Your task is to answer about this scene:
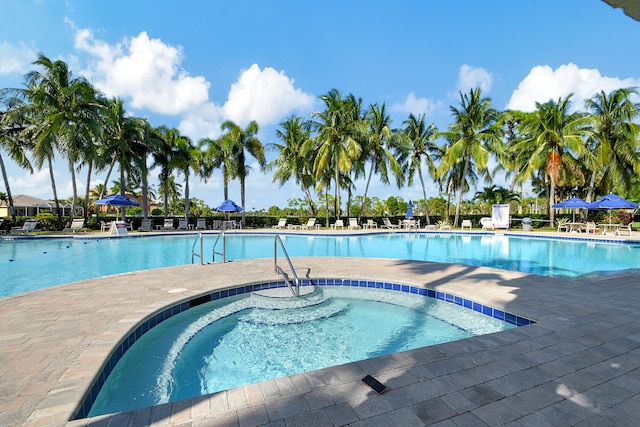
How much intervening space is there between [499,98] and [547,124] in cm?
346

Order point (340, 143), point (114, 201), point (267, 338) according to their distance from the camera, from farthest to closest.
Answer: point (340, 143) < point (114, 201) < point (267, 338)

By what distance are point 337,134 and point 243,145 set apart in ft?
26.4

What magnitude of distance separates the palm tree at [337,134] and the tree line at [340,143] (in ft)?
0.24

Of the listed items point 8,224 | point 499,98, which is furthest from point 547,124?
point 8,224

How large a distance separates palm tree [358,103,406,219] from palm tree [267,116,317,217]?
4604 mm

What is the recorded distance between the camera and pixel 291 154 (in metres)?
24.5

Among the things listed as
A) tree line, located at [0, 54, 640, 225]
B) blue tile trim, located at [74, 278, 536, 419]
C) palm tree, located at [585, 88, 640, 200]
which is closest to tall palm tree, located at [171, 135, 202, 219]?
tree line, located at [0, 54, 640, 225]

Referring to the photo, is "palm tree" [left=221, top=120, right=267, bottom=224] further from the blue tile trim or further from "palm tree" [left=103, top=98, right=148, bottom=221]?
the blue tile trim

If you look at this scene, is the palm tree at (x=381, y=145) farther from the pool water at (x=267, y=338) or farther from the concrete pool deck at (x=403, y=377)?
the concrete pool deck at (x=403, y=377)

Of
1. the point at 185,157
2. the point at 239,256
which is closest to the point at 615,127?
the point at 239,256

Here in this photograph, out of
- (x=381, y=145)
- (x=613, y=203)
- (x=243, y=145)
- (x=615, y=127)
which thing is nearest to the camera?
(x=613, y=203)

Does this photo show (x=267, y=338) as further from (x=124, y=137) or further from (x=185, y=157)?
(x=185, y=157)

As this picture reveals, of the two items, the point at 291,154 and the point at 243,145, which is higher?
the point at 243,145

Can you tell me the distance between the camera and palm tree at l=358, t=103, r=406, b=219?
2305 cm
